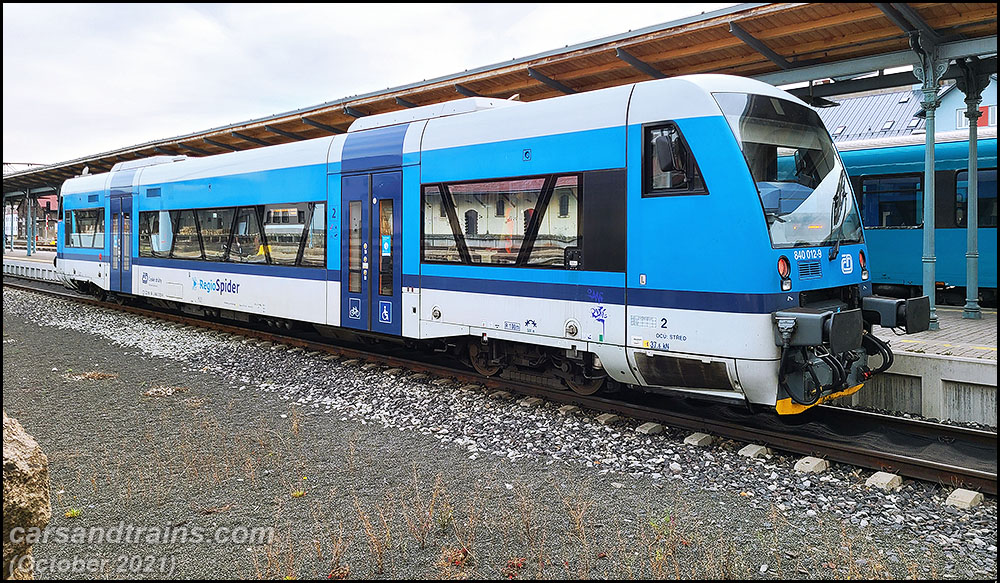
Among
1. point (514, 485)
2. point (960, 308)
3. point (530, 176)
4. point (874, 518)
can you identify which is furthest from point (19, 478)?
point (960, 308)

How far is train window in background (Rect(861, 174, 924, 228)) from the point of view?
1412 cm

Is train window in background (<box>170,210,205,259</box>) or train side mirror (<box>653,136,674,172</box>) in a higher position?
train side mirror (<box>653,136,674,172</box>)

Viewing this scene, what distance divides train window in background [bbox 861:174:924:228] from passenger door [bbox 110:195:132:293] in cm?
1540

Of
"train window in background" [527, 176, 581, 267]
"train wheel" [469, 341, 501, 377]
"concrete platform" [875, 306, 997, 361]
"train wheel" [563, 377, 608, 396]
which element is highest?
"train window in background" [527, 176, 581, 267]

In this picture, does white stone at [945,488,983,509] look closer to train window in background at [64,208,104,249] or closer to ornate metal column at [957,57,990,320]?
ornate metal column at [957,57,990,320]

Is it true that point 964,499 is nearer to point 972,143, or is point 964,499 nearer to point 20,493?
point 20,493

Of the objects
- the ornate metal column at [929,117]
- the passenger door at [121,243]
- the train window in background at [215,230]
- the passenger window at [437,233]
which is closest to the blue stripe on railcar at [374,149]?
the passenger window at [437,233]

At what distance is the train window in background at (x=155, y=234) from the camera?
47.6ft

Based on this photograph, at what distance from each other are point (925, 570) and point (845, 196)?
3980mm

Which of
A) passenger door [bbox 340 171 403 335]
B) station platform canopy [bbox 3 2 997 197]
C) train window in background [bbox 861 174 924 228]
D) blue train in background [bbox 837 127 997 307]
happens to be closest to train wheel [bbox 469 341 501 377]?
passenger door [bbox 340 171 403 335]

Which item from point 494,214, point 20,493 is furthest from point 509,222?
point 20,493

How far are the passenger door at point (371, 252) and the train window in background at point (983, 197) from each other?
10451 mm

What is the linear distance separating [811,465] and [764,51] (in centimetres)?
595

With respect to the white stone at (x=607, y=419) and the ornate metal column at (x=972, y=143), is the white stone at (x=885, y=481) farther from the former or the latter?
the ornate metal column at (x=972, y=143)
